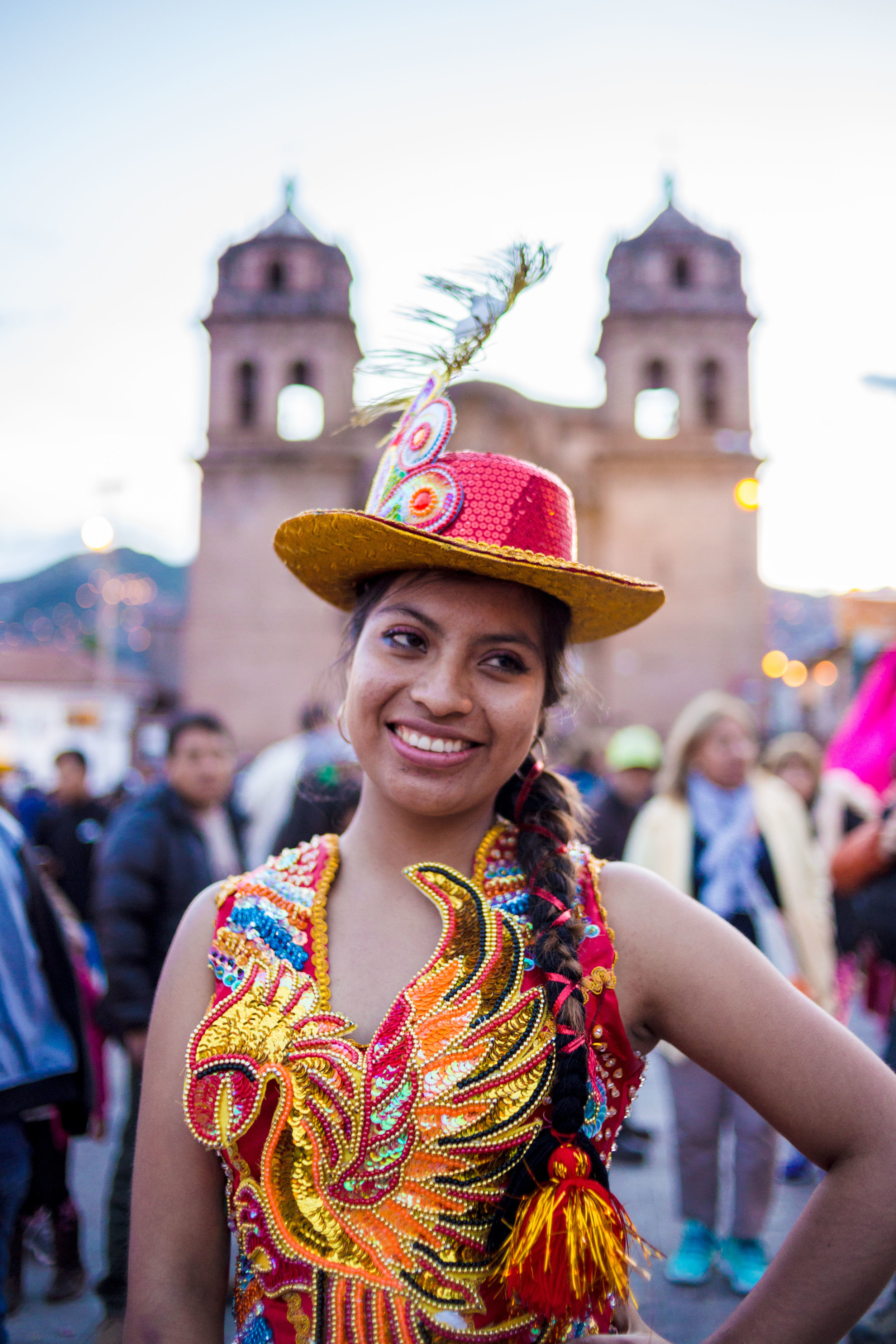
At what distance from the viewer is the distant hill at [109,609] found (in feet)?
113

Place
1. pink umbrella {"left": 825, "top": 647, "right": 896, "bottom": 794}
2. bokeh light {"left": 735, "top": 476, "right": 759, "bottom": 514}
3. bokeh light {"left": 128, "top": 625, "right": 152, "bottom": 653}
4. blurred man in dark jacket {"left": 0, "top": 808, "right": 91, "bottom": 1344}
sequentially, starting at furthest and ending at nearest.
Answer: bokeh light {"left": 128, "top": 625, "right": 152, "bottom": 653} → bokeh light {"left": 735, "top": 476, "right": 759, "bottom": 514} → pink umbrella {"left": 825, "top": 647, "right": 896, "bottom": 794} → blurred man in dark jacket {"left": 0, "top": 808, "right": 91, "bottom": 1344}

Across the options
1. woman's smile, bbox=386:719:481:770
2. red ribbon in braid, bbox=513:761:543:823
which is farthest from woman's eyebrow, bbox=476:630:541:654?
red ribbon in braid, bbox=513:761:543:823

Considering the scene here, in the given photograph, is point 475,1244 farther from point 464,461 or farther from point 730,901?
point 730,901

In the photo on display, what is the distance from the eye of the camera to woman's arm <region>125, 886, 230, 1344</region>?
1.40 meters

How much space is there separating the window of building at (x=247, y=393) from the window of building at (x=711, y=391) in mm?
13221

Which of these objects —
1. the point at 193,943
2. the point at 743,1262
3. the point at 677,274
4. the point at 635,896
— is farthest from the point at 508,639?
the point at 677,274

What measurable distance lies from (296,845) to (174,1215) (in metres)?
2.80

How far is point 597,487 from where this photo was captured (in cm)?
2658

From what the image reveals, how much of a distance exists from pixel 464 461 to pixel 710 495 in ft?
86.3

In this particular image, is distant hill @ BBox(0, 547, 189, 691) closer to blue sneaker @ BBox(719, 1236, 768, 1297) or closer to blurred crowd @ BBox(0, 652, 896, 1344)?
blurred crowd @ BBox(0, 652, 896, 1344)

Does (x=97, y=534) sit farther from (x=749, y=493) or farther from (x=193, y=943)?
(x=193, y=943)

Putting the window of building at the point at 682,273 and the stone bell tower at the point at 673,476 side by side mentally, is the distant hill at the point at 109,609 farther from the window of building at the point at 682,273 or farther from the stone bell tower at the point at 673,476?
the window of building at the point at 682,273

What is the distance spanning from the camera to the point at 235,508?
86.7ft

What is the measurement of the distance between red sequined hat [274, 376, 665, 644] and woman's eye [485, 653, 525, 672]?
0.43 ft
